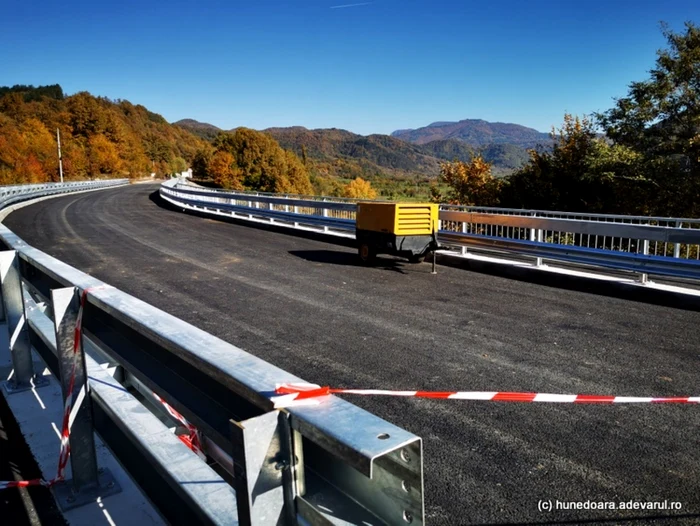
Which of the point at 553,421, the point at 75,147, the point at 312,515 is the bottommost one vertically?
the point at 553,421

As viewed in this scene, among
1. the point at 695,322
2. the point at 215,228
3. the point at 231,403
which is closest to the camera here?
the point at 231,403

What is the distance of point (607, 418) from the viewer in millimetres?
4406

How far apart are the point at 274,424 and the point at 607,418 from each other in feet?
12.3

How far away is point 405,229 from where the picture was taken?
1177cm

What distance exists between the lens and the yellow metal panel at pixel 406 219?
38.5 feet

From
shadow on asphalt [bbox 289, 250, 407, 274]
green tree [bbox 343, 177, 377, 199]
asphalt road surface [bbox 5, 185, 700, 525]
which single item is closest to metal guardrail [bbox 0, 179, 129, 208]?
shadow on asphalt [bbox 289, 250, 407, 274]

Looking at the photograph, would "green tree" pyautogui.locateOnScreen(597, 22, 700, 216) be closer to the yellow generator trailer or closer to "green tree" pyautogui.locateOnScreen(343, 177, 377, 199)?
the yellow generator trailer

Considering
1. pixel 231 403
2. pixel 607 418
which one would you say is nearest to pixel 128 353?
pixel 231 403

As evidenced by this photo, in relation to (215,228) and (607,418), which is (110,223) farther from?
(607,418)

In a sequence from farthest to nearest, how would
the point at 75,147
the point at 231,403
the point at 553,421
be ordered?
the point at 75,147
the point at 553,421
the point at 231,403

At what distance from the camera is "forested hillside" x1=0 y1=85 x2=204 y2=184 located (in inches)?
3337

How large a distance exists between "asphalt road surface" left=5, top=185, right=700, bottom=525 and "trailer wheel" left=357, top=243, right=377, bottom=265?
31cm

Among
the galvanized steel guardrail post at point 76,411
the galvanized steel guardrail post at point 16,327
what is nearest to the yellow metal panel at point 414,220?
the galvanized steel guardrail post at point 16,327

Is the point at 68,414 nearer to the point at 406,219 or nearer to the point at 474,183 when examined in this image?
the point at 406,219
